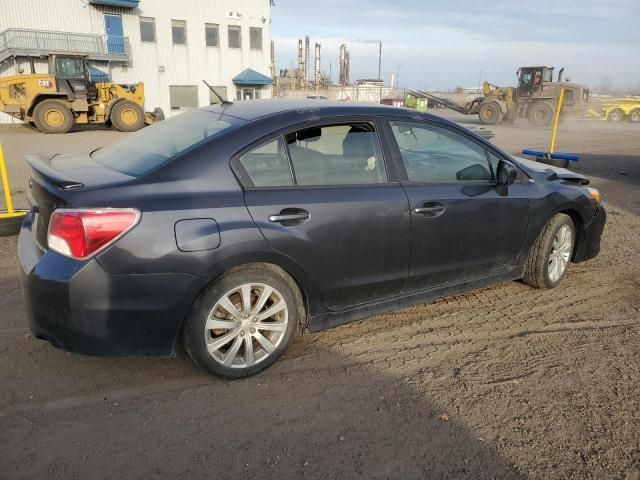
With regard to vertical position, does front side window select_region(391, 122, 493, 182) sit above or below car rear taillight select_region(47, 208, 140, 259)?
above

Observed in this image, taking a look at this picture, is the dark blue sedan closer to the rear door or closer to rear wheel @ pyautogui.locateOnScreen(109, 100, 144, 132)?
the rear door

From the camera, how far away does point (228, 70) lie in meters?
32.9

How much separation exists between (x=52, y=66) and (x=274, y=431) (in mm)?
21218

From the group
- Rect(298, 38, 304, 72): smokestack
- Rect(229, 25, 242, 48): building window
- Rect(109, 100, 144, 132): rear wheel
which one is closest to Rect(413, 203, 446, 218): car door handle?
Rect(109, 100, 144, 132): rear wheel

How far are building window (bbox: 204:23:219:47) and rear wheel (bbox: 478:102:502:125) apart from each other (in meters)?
16.7

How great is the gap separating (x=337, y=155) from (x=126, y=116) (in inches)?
752

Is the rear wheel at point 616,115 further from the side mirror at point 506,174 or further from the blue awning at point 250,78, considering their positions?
the side mirror at point 506,174

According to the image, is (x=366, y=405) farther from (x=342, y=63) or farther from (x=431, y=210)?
(x=342, y=63)

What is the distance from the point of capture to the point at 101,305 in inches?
102

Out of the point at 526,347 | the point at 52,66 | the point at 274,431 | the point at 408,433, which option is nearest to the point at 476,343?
the point at 526,347

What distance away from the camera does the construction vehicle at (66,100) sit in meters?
19.0

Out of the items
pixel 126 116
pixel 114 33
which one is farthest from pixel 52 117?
pixel 114 33

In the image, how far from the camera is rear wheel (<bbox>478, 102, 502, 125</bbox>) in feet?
89.0

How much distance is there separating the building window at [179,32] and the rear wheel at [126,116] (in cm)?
1211
